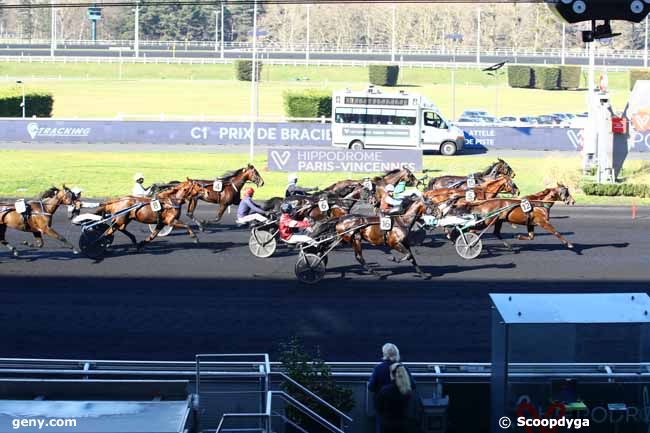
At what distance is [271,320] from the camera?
1527 centimetres

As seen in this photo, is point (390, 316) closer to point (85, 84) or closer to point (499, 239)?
point (499, 239)

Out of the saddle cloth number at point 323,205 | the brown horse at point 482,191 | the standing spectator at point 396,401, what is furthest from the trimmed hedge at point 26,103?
the standing spectator at point 396,401

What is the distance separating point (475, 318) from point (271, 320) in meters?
3.15

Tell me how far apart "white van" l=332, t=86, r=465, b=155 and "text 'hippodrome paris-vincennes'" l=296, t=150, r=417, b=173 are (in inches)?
376

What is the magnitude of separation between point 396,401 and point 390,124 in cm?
3376

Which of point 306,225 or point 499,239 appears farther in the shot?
point 499,239

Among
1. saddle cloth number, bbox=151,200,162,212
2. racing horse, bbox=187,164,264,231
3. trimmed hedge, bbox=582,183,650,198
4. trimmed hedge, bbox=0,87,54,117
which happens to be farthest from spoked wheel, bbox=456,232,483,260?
trimmed hedge, bbox=0,87,54,117

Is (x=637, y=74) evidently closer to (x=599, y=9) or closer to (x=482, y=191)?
(x=482, y=191)

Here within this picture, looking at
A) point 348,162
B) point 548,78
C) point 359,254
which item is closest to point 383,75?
point 548,78

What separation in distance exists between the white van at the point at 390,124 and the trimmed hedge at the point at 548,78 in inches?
1405

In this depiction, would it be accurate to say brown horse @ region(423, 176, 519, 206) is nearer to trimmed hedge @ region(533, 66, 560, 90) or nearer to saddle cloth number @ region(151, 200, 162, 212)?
saddle cloth number @ region(151, 200, 162, 212)

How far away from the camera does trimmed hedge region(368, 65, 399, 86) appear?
240 feet

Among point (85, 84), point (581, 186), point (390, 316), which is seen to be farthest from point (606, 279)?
point (85, 84)

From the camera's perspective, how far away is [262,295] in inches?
670
